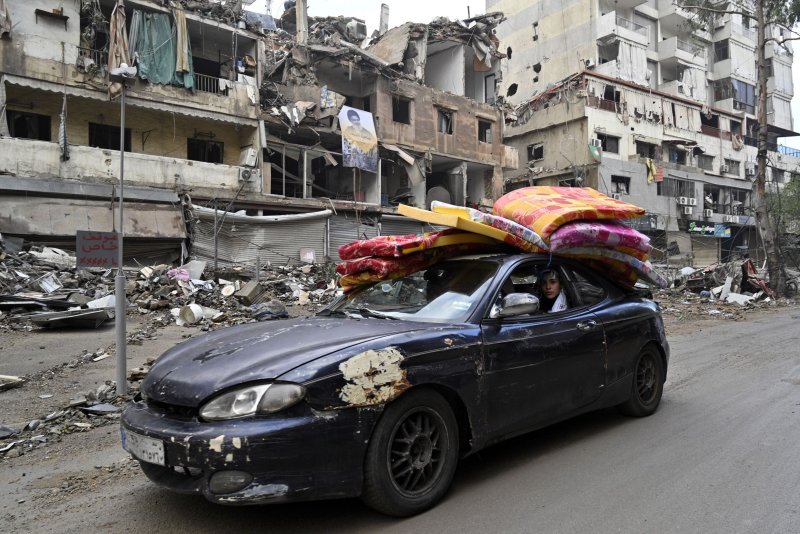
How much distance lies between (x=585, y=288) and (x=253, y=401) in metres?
2.98

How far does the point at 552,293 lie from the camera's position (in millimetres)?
4281

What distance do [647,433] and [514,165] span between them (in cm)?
2695

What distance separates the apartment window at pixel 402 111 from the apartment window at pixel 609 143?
14487 mm

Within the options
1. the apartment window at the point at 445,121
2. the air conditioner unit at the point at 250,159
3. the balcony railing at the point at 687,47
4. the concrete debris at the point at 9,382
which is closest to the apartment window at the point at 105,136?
the air conditioner unit at the point at 250,159

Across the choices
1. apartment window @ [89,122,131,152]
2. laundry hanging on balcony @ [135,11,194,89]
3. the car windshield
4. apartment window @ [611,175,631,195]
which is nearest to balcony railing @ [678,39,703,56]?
apartment window @ [611,175,631,195]

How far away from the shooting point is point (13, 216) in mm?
15445

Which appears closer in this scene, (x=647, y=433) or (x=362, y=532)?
(x=362, y=532)

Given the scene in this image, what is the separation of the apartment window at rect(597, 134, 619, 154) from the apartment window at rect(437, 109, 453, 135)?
1174 centimetres

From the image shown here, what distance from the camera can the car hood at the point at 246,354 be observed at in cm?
273

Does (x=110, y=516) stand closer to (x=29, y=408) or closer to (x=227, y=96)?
(x=29, y=408)

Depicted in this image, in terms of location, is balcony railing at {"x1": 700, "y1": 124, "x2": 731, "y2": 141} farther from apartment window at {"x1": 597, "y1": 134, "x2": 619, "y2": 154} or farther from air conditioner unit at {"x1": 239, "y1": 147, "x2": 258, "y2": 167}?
air conditioner unit at {"x1": 239, "y1": 147, "x2": 258, "y2": 167}

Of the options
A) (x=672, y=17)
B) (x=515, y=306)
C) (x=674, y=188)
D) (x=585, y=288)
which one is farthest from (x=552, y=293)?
(x=672, y=17)

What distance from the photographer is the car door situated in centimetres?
345

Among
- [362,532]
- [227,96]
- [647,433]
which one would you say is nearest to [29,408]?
[362,532]
